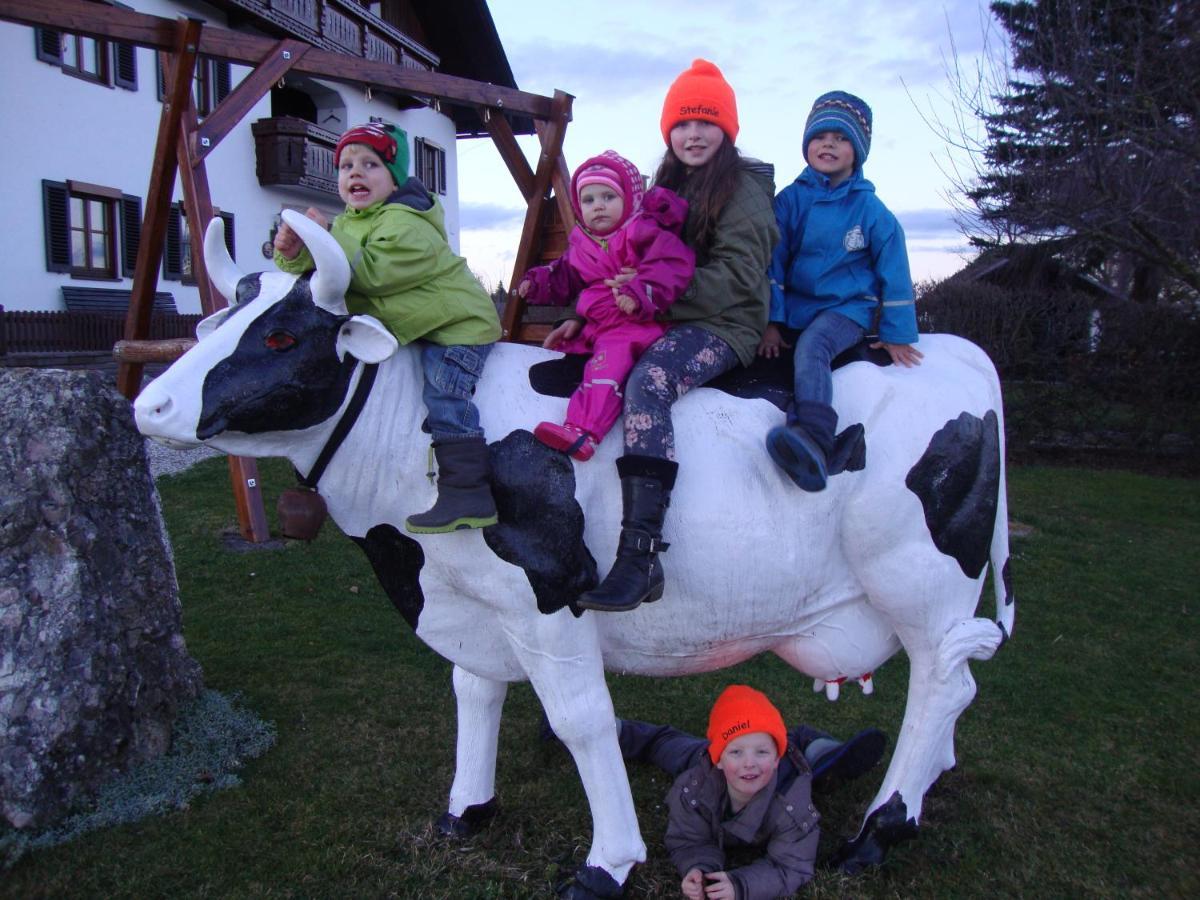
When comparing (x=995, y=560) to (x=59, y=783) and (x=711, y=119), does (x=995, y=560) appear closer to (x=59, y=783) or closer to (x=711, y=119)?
(x=711, y=119)

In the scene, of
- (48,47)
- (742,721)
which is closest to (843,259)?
(742,721)

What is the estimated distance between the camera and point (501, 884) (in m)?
3.07

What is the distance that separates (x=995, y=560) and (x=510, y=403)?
1.88 meters

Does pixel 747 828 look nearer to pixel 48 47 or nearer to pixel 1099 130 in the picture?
pixel 1099 130

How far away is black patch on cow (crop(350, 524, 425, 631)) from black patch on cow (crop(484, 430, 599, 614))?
0.29 m

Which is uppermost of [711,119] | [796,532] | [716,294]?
[711,119]

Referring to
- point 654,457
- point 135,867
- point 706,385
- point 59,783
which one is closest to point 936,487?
point 706,385

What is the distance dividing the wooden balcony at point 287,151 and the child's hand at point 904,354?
1686 cm

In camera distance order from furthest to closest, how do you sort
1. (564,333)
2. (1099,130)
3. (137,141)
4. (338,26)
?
(338,26) < (137,141) < (1099,130) < (564,333)

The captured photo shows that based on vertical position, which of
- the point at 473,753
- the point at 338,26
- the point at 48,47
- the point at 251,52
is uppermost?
the point at 338,26

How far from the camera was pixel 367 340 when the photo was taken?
92.9 inches

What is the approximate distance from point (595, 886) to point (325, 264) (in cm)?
202

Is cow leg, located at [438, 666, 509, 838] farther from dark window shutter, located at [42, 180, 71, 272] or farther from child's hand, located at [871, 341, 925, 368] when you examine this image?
dark window shutter, located at [42, 180, 71, 272]

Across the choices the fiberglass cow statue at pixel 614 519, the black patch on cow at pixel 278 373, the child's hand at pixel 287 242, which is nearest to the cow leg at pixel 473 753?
the fiberglass cow statue at pixel 614 519
